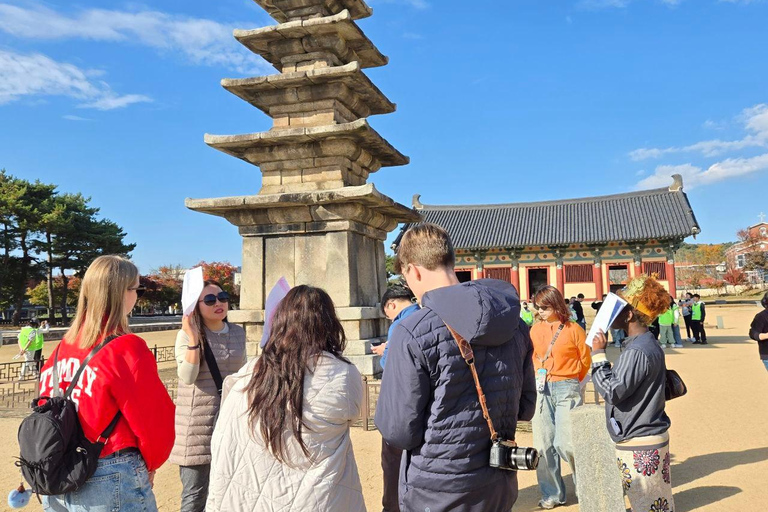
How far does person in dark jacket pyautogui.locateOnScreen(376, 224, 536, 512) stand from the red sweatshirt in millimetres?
1056

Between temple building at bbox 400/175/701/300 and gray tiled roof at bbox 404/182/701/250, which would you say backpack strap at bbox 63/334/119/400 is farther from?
gray tiled roof at bbox 404/182/701/250

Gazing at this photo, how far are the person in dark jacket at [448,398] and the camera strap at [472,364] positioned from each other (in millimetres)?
17

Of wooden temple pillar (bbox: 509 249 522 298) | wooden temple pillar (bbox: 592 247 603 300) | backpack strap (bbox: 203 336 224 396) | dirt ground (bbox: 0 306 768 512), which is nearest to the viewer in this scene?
backpack strap (bbox: 203 336 224 396)

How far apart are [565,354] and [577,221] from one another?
28.8 metres

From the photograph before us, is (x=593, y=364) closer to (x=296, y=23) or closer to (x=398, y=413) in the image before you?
(x=398, y=413)

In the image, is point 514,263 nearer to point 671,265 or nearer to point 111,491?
point 671,265

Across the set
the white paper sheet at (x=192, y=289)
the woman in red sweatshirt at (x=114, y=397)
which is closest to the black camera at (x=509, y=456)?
the woman in red sweatshirt at (x=114, y=397)

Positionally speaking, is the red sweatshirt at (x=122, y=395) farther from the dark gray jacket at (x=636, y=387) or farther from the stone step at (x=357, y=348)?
the stone step at (x=357, y=348)

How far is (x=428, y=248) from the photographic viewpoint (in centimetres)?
A: 229

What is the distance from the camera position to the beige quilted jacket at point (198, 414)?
131 inches

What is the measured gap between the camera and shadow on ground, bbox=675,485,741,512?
4.60 m

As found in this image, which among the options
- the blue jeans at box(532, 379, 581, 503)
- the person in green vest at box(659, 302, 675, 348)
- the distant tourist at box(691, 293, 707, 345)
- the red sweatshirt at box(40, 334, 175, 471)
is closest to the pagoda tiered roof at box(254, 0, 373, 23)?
the blue jeans at box(532, 379, 581, 503)

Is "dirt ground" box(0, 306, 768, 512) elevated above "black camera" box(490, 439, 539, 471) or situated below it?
below

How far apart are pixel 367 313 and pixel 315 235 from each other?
151 centimetres
